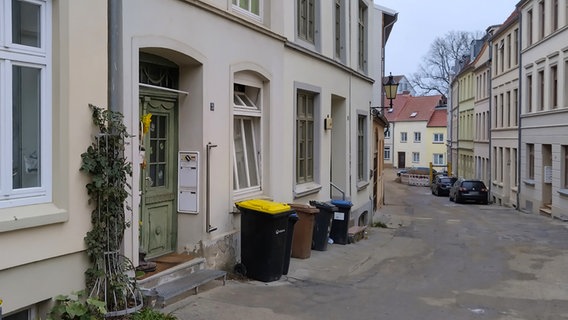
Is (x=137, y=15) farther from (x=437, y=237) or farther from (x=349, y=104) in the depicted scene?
(x=437, y=237)

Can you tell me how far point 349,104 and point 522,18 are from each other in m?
17.5

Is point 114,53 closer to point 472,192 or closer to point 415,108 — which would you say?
point 472,192

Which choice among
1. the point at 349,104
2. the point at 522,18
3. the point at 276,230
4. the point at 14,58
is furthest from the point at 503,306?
the point at 522,18

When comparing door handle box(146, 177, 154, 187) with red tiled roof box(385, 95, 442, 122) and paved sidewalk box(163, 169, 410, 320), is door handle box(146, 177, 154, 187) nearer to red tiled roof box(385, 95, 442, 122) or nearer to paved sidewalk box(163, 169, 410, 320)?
paved sidewalk box(163, 169, 410, 320)

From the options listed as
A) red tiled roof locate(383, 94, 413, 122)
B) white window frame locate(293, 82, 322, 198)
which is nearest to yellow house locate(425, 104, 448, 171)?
red tiled roof locate(383, 94, 413, 122)

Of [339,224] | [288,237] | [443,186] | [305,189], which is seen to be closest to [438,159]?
[443,186]

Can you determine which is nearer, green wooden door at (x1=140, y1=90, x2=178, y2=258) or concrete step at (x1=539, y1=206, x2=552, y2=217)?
green wooden door at (x1=140, y1=90, x2=178, y2=258)

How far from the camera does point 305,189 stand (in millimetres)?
12094

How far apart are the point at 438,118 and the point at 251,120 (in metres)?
64.8

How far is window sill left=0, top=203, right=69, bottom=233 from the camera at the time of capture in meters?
4.77

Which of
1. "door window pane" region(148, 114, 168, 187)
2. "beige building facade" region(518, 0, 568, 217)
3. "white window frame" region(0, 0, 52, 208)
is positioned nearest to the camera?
"white window frame" region(0, 0, 52, 208)

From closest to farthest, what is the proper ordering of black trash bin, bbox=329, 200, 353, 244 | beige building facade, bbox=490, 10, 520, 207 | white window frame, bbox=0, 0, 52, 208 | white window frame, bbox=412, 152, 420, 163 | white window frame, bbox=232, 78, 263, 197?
white window frame, bbox=0, 0, 52, 208, white window frame, bbox=232, 78, 263, 197, black trash bin, bbox=329, 200, 353, 244, beige building facade, bbox=490, 10, 520, 207, white window frame, bbox=412, 152, 420, 163

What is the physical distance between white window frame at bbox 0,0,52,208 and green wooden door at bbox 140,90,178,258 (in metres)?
1.87

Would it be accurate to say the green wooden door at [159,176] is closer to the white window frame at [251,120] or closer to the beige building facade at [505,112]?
the white window frame at [251,120]
